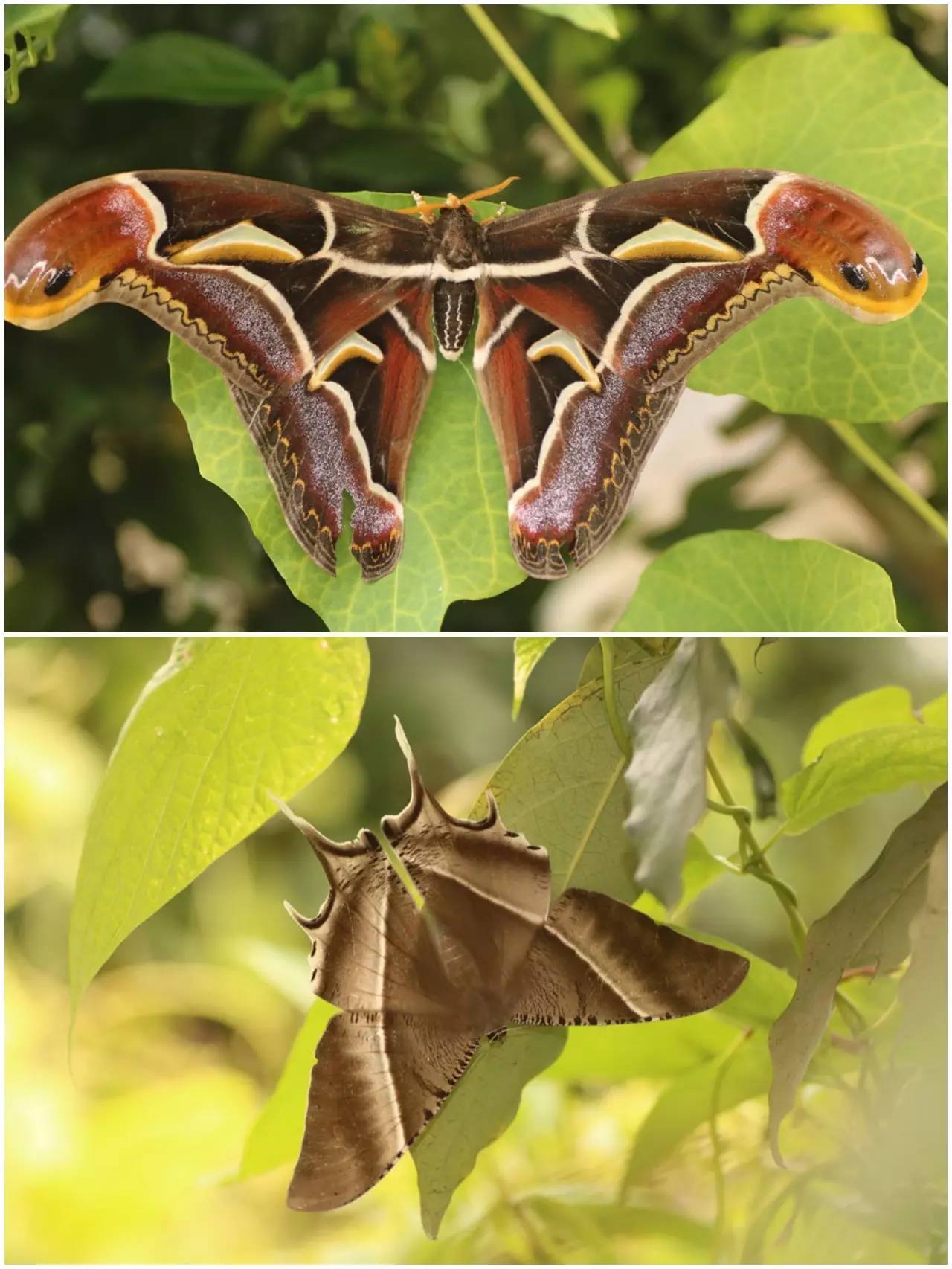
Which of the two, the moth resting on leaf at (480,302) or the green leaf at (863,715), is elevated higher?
the moth resting on leaf at (480,302)

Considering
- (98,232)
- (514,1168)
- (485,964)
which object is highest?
(98,232)

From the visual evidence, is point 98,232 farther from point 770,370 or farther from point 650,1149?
point 650,1149

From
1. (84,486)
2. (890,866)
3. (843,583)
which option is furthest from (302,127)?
(890,866)

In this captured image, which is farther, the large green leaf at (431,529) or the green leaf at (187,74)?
the green leaf at (187,74)

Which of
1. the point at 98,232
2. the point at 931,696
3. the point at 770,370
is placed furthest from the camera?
the point at 931,696

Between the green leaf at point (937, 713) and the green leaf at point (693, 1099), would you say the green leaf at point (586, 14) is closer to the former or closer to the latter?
the green leaf at point (937, 713)

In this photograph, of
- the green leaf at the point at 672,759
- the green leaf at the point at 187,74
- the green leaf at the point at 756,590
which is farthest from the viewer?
the green leaf at the point at 187,74

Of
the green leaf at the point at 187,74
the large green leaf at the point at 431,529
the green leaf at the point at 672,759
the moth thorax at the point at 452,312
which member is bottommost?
the green leaf at the point at 672,759

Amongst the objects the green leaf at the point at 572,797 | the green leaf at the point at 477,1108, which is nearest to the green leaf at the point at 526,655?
the green leaf at the point at 572,797
